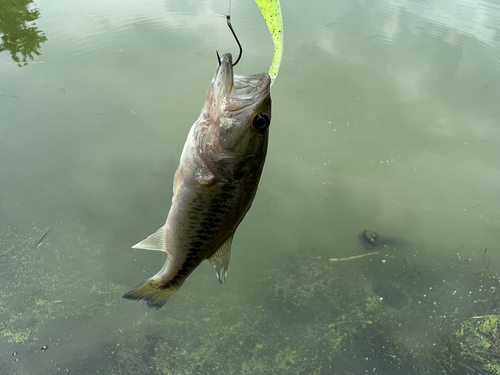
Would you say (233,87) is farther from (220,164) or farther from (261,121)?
(220,164)

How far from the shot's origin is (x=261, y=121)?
1.18 m

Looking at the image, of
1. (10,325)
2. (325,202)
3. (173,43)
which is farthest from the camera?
(173,43)

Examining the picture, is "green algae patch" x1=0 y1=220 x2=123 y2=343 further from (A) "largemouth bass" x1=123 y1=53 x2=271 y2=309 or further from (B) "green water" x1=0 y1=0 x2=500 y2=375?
(A) "largemouth bass" x1=123 y1=53 x2=271 y2=309

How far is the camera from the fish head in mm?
1173

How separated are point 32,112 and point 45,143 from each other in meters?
0.47

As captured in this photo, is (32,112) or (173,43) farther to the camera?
(173,43)

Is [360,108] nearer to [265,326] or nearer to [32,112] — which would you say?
[265,326]

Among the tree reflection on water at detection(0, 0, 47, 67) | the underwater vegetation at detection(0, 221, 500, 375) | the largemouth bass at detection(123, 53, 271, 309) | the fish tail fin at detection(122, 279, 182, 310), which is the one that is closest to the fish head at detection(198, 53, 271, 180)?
the largemouth bass at detection(123, 53, 271, 309)

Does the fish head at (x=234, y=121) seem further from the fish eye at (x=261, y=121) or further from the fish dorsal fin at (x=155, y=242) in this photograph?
the fish dorsal fin at (x=155, y=242)

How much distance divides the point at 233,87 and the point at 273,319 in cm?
203

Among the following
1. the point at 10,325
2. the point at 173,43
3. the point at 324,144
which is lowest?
the point at 10,325

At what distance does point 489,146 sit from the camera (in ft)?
12.3

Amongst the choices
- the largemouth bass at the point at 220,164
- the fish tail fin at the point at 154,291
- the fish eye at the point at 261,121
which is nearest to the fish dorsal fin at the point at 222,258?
the largemouth bass at the point at 220,164

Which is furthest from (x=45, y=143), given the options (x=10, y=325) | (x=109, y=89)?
(x=10, y=325)
